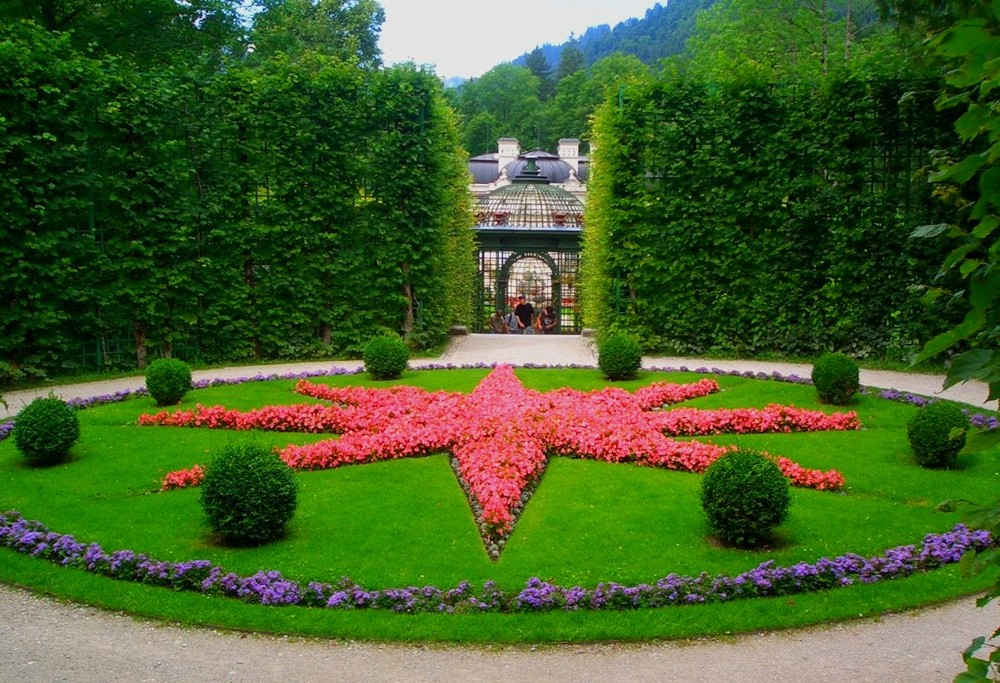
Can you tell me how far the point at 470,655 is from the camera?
553 centimetres

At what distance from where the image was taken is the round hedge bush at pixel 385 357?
47.9 ft

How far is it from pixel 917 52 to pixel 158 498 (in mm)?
13844

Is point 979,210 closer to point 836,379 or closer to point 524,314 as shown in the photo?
point 836,379

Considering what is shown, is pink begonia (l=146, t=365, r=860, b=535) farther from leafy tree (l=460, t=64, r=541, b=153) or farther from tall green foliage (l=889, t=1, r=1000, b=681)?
leafy tree (l=460, t=64, r=541, b=153)

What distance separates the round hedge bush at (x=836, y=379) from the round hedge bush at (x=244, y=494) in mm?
8366

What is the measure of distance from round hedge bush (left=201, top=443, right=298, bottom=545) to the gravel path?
4.02 ft

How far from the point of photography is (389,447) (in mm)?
10070

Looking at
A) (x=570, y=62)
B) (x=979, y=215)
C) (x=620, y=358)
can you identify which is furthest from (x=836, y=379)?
(x=570, y=62)

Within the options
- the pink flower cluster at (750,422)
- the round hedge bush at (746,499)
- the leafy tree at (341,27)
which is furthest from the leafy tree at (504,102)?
the round hedge bush at (746,499)

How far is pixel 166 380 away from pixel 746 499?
353 inches

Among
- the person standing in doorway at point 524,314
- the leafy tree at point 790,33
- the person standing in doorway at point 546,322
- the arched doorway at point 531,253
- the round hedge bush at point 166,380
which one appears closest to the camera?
the round hedge bush at point 166,380

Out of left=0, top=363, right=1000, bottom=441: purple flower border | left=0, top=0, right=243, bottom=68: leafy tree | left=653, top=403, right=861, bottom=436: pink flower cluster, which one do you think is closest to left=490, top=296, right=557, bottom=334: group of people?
left=0, top=363, right=1000, bottom=441: purple flower border

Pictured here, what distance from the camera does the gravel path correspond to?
5.27 meters

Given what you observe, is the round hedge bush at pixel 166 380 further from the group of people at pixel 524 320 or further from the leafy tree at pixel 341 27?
the leafy tree at pixel 341 27
